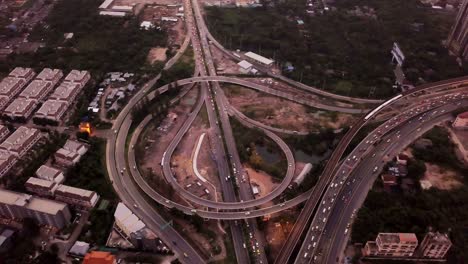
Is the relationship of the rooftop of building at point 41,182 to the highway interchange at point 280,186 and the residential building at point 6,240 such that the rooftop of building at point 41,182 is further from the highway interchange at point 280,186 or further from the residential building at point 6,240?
the highway interchange at point 280,186

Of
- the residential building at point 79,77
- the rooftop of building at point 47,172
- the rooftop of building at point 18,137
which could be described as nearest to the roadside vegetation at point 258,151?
the rooftop of building at point 47,172

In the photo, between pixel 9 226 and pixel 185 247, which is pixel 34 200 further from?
pixel 185 247

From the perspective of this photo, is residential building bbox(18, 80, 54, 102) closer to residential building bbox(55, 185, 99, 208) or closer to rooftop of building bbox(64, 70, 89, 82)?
rooftop of building bbox(64, 70, 89, 82)

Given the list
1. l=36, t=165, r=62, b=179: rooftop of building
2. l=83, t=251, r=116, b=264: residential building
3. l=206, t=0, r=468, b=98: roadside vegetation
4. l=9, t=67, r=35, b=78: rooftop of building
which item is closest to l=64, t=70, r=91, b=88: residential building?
l=9, t=67, r=35, b=78: rooftop of building

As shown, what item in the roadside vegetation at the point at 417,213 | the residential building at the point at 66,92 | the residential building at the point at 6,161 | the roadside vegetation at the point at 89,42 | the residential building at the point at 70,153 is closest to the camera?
the roadside vegetation at the point at 417,213

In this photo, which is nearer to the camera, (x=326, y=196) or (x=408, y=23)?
(x=326, y=196)

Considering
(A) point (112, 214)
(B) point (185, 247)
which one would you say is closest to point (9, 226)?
(A) point (112, 214)

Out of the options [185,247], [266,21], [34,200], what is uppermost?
[266,21]
